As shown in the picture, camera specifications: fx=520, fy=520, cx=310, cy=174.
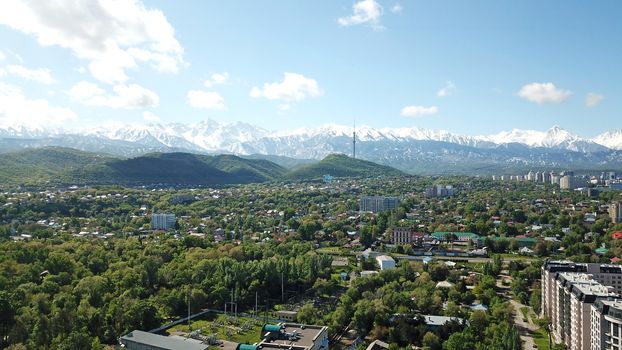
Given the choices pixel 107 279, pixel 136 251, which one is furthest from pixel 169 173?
pixel 107 279

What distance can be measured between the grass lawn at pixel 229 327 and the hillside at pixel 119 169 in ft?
183

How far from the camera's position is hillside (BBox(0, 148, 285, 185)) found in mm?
74125

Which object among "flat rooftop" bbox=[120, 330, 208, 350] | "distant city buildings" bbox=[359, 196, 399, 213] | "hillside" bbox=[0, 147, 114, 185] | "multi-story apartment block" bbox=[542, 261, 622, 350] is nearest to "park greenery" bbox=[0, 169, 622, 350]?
"flat rooftop" bbox=[120, 330, 208, 350]

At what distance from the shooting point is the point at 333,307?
73.5ft

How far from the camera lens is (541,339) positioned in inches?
771

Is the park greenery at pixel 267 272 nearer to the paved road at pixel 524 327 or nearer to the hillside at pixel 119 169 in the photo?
the paved road at pixel 524 327

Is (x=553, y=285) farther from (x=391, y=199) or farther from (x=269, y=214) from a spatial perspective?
(x=391, y=199)

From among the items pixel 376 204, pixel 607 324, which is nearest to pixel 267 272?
pixel 607 324

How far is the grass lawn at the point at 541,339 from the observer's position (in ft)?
61.8

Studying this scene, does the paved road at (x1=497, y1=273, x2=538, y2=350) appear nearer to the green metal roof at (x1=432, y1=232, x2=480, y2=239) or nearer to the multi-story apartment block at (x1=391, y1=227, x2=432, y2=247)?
the multi-story apartment block at (x1=391, y1=227, x2=432, y2=247)

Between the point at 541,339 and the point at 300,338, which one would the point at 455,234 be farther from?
the point at 300,338

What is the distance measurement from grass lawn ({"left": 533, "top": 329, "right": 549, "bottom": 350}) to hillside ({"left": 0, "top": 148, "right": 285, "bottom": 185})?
6437cm

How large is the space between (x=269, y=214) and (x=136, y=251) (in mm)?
25773

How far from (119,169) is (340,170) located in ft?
140
